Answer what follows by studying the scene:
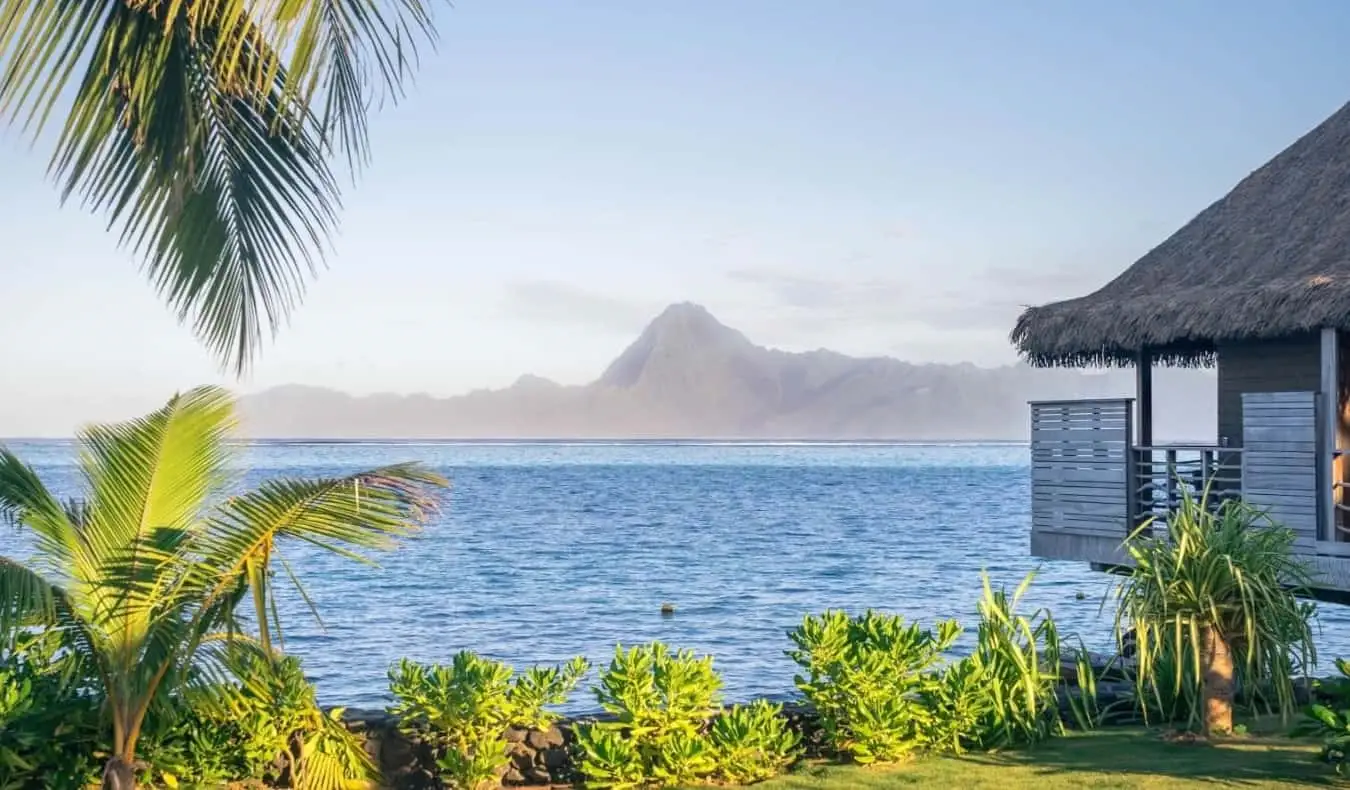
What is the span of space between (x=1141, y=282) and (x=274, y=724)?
9116 mm

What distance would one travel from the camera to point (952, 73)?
82.8ft

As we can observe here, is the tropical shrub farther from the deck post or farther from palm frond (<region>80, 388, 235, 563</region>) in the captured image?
palm frond (<region>80, 388, 235, 563</region>)

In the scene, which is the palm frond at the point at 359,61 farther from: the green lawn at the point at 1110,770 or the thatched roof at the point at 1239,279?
the thatched roof at the point at 1239,279

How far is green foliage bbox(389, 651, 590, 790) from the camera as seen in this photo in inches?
304

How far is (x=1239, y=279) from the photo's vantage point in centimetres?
1184

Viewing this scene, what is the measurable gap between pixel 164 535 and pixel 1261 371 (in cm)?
974

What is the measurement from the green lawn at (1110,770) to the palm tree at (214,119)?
4.42 meters

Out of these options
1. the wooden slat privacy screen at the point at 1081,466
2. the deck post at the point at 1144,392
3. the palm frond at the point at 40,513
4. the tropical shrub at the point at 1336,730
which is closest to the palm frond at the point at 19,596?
the palm frond at the point at 40,513

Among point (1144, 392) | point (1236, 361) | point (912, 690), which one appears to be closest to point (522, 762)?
point (912, 690)

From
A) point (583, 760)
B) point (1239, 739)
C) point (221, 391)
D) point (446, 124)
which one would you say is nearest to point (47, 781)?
point (221, 391)

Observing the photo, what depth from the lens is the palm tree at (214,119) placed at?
161 inches

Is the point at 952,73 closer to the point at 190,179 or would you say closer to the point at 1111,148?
the point at 1111,148

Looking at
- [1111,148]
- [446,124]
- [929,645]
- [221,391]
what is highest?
[1111,148]

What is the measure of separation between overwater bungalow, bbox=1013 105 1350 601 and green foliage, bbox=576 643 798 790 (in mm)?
3744
